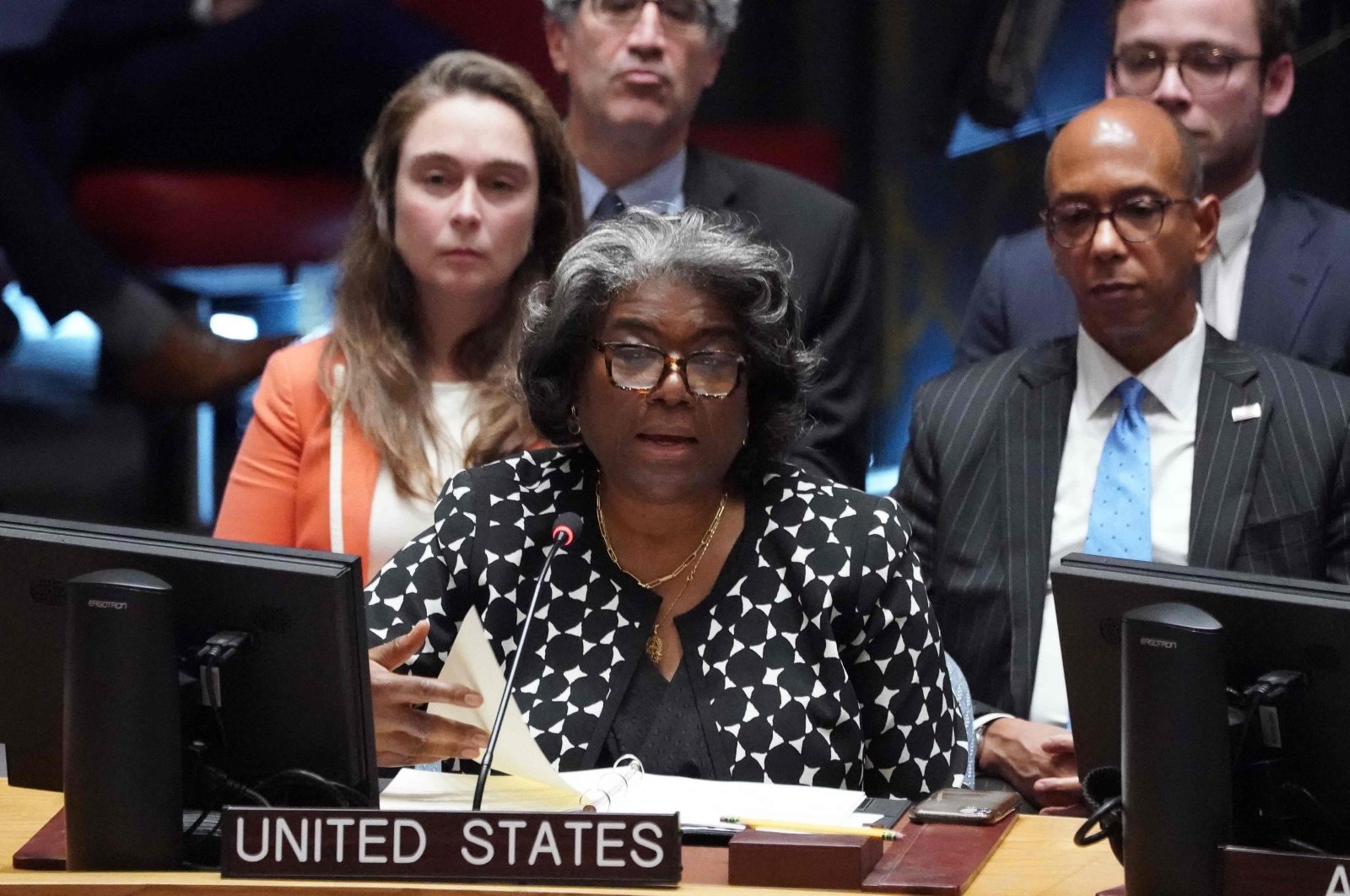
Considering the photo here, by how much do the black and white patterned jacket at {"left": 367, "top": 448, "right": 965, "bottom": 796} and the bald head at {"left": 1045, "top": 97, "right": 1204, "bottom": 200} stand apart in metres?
0.93

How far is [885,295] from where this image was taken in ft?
12.9

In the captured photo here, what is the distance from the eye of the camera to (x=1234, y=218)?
351cm

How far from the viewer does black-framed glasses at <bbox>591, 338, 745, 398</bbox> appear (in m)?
2.34

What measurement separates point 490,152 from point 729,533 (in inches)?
38.1

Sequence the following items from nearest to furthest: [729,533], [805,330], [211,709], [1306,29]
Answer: [211,709] → [729,533] → [805,330] → [1306,29]

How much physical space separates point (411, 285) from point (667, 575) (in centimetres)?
97

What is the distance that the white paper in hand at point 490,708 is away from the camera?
1906 millimetres

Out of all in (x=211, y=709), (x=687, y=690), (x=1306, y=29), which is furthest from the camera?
(x=1306, y=29)

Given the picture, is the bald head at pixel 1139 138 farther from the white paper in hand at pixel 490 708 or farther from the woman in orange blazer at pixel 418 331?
the white paper in hand at pixel 490 708

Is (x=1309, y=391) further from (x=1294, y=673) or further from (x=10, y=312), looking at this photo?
(x=10, y=312)

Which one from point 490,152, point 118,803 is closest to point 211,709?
point 118,803

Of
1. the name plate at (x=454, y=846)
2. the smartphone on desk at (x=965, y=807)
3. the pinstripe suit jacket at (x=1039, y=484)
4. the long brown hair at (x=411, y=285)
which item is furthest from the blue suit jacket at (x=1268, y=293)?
the name plate at (x=454, y=846)

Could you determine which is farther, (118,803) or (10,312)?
(10,312)

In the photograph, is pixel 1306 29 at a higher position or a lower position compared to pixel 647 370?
higher
